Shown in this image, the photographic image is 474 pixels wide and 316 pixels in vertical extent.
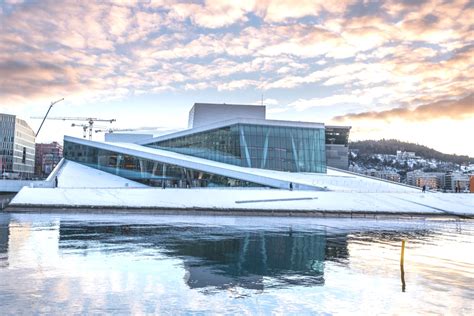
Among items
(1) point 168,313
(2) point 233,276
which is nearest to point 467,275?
(2) point 233,276

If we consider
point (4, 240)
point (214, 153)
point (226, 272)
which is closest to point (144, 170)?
point (214, 153)

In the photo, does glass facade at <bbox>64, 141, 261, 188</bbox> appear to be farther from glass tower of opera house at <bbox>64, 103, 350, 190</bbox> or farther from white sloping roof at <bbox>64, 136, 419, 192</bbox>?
white sloping roof at <bbox>64, 136, 419, 192</bbox>

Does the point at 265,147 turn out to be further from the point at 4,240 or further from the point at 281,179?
the point at 4,240

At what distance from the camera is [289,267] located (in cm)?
1210

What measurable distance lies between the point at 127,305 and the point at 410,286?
6.14 metres

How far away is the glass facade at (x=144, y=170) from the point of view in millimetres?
46219

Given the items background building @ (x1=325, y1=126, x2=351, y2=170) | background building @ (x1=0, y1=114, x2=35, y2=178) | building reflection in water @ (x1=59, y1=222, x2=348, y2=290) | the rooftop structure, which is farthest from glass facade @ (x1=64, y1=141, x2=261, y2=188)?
background building @ (x1=0, y1=114, x2=35, y2=178)

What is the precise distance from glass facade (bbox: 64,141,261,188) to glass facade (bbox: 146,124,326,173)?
7.96 m

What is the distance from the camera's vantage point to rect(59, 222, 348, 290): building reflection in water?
1071 centimetres

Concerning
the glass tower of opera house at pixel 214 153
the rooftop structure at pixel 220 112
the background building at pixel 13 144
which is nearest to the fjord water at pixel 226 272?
the glass tower of opera house at pixel 214 153

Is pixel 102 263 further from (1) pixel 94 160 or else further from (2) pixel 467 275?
(1) pixel 94 160

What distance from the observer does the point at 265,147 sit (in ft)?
178

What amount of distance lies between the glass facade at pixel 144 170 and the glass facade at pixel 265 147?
7.96 metres

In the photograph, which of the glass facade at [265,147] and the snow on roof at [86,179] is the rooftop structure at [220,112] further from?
the snow on roof at [86,179]
